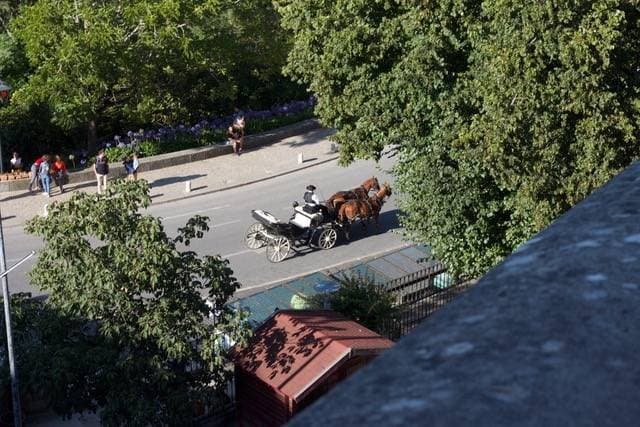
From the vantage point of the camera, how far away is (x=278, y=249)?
74.4 ft

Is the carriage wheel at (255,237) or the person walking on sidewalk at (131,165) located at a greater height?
the person walking on sidewalk at (131,165)

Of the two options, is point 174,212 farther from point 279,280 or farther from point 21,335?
point 21,335

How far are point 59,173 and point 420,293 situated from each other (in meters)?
12.6

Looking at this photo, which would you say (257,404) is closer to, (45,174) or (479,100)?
(479,100)

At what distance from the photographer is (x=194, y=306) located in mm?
13453

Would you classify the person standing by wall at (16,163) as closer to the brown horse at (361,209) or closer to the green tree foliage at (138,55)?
the green tree foliage at (138,55)

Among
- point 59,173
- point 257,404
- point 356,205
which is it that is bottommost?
point 257,404

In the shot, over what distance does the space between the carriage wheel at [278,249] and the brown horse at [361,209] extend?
167 centimetres

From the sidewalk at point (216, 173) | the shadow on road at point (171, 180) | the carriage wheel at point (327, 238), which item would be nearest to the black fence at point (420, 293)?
→ the carriage wheel at point (327, 238)

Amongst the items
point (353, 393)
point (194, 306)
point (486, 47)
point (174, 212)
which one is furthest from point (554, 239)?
point (174, 212)

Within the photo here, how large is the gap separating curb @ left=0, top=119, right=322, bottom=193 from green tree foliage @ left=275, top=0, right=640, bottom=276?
10627 millimetres

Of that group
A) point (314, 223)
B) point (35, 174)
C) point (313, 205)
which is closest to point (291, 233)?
point (314, 223)

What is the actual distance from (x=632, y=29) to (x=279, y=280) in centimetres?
965

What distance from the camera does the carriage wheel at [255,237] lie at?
23102mm
